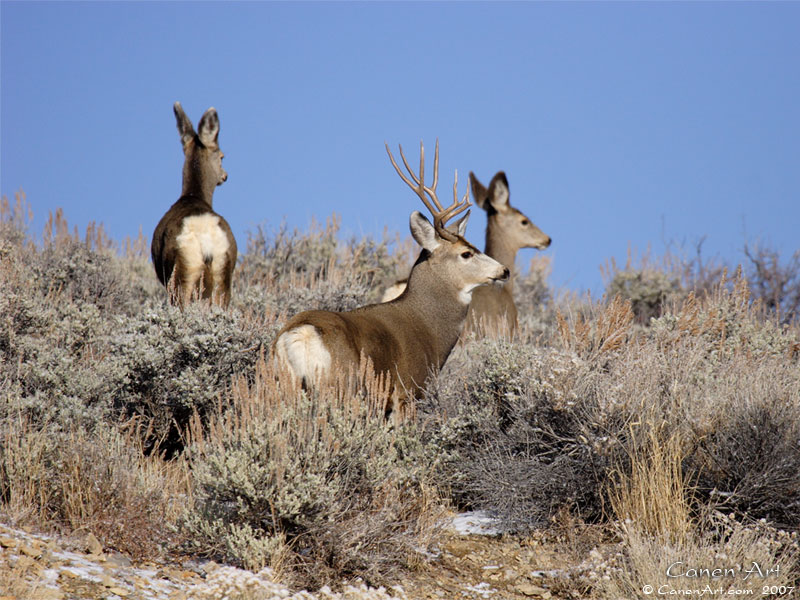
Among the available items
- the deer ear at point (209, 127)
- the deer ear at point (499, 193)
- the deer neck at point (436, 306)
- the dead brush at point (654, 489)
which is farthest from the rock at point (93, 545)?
the deer ear at point (499, 193)

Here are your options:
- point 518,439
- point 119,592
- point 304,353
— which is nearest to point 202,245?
point 304,353

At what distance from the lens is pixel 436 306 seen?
7.56m

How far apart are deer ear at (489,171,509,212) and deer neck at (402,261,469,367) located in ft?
17.3

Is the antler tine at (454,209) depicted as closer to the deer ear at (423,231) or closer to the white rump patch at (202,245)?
the deer ear at (423,231)

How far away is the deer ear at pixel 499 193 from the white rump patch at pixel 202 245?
14.9ft

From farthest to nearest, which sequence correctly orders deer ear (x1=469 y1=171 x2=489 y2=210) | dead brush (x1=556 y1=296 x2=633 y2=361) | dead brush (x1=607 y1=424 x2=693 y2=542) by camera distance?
deer ear (x1=469 y1=171 x2=489 y2=210) < dead brush (x1=556 y1=296 x2=633 y2=361) < dead brush (x1=607 y1=424 x2=693 y2=542)

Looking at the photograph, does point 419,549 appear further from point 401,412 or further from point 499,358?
point 499,358

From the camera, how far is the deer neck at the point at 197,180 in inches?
415

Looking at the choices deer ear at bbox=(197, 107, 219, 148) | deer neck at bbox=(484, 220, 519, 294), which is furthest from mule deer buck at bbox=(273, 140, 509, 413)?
deer neck at bbox=(484, 220, 519, 294)

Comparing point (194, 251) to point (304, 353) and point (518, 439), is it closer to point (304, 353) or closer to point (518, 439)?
point (304, 353)

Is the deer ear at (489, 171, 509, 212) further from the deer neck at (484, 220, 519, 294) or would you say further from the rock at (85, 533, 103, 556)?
the rock at (85, 533, 103, 556)

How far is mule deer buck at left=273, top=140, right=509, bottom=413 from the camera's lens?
19.3ft

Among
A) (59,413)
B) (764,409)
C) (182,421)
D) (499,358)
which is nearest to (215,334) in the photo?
(182,421)

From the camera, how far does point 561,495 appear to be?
5871mm
